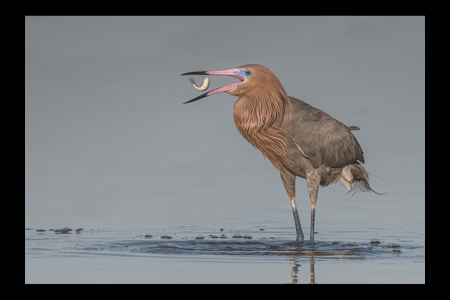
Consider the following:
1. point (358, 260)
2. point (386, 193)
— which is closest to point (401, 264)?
point (358, 260)

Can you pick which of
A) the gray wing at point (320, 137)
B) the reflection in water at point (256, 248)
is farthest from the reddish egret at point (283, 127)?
the reflection in water at point (256, 248)

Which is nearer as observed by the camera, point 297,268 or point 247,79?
point 297,268

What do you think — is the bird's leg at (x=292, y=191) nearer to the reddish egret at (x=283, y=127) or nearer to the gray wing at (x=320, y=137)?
the reddish egret at (x=283, y=127)

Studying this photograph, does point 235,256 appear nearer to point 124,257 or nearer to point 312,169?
point 124,257

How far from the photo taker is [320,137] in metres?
12.4

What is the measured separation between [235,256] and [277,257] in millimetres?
613

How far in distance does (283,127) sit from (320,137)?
2.19 feet

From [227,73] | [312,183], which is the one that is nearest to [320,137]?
[312,183]

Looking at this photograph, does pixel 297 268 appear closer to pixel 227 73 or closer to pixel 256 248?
pixel 256 248

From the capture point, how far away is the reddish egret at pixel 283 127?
12219 millimetres

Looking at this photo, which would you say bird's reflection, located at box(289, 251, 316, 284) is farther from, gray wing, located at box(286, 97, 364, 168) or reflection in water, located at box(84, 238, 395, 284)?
gray wing, located at box(286, 97, 364, 168)

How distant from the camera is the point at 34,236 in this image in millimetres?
13000

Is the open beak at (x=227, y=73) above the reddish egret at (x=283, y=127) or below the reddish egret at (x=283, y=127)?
above

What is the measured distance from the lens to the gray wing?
1228 centimetres
